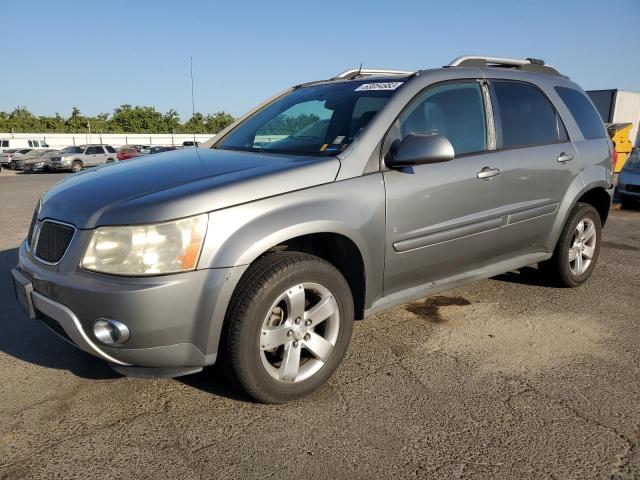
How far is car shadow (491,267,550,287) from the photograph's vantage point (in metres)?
4.78

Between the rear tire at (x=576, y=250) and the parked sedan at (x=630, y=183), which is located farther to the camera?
the parked sedan at (x=630, y=183)

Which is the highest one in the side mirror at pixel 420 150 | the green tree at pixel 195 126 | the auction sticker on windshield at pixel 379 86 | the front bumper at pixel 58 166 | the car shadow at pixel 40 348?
the green tree at pixel 195 126

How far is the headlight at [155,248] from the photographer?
2.33 metres

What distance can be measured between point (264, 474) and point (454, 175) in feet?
6.89

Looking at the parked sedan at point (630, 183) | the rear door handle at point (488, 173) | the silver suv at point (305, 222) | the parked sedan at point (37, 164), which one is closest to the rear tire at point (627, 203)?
the parked sedan at point (630, 183)

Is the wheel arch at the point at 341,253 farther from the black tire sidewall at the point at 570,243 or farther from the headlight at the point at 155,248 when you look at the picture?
the black tire sidewall at the point at 570,243

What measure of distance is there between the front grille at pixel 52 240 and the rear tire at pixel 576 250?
12.3 feet

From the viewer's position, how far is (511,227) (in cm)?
377

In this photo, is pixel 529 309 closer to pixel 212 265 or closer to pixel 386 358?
pixel 386 358

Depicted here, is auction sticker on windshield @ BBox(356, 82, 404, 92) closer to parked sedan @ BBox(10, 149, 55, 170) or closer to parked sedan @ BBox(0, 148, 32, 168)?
A: parked sedan @ BBox(10, 149, 55, 170)

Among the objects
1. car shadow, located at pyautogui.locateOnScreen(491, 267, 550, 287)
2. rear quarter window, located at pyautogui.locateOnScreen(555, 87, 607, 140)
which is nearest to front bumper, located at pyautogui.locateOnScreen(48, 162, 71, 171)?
car shadow, located at pyautogui.locateOnScreen(491, 267, 550, 287)

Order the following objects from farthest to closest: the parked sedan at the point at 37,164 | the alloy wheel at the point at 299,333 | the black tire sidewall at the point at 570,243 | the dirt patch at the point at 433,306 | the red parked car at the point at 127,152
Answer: the red parked car at the point at 127,152, the parked sedan at the point at 37,164, the black tire sidewall at the point at 570,243, the dirt patch at the point at 433,306, the alloy wheel at the point at 299,333

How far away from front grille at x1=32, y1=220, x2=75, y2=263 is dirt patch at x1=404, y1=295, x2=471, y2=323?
2584 mm

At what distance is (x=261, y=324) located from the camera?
8.29 ft
